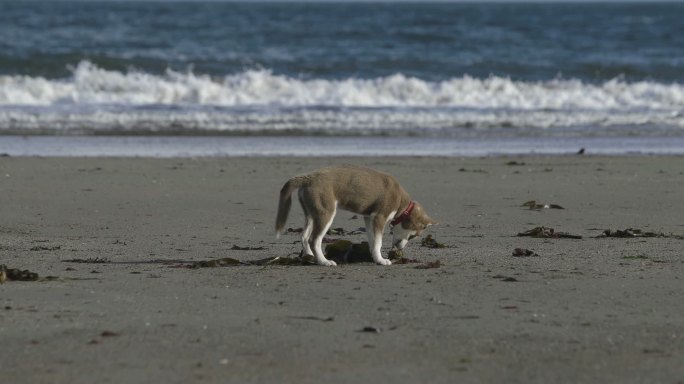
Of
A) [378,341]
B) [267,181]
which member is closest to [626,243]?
[378,341]

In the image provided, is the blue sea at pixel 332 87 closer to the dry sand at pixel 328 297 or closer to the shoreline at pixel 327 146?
the shoreline at pixel 327 146

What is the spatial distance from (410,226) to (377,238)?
1.39 feet

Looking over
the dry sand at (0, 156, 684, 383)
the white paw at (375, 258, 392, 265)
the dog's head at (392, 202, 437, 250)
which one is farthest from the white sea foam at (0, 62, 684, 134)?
the white paw at (375, 258, 392, 265)

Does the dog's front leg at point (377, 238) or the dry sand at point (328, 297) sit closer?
the dry sand at point (328, 297)

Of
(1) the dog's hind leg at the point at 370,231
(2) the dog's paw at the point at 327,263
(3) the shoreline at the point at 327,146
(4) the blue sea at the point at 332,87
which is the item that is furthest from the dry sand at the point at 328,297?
(4) the blue sea at the point at 332,87

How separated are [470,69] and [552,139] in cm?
1490

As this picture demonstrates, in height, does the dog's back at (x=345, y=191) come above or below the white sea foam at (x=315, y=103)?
above

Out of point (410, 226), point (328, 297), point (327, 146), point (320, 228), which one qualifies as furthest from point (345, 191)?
point (327, 146)

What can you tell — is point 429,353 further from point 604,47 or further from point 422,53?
point 604,47

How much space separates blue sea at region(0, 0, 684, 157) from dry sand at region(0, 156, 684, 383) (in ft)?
20.5

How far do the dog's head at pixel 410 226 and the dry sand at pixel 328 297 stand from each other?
26 cm

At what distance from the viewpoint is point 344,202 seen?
359 inches

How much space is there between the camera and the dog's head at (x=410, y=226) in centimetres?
947

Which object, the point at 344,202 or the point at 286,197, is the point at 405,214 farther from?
the point at 286,197
